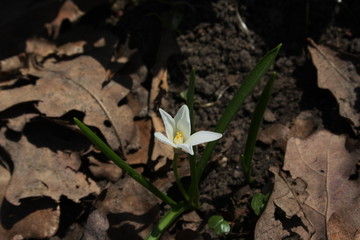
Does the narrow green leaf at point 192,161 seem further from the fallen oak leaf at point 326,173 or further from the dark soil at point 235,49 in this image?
the fallen oak leaf at point 326,173

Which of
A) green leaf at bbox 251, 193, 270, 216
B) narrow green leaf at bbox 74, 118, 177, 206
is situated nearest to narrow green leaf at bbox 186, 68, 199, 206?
narrow green leaf at bbox 74, 118, 177, 206

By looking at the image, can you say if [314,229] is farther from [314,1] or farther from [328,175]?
[314,1]

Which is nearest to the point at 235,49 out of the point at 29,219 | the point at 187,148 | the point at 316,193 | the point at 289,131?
the point at 289,131

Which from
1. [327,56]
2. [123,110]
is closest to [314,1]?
[327,56]

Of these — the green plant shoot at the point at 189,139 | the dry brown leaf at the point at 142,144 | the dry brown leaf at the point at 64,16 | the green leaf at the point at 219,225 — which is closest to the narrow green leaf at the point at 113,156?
the green plant shoot at the point at 189,139

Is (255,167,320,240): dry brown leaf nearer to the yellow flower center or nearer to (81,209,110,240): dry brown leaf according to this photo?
the yellow flower center

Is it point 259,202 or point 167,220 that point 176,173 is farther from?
point 259,202
